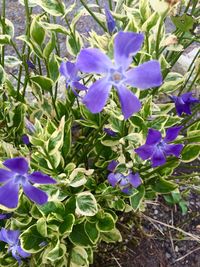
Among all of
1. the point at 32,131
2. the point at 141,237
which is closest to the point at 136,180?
the point at 32,131

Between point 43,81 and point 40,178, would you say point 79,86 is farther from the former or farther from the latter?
point 40,178

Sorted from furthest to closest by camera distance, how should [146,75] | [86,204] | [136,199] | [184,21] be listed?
[136,199] → [86,204] → [184,21] → [146,75]

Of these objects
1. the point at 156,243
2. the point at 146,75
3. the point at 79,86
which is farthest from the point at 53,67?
the point at 156,243

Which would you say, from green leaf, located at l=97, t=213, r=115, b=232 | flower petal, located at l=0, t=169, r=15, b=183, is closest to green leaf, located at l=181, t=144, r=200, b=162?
green leaf, located at l=97, t=213, r=115, b=232

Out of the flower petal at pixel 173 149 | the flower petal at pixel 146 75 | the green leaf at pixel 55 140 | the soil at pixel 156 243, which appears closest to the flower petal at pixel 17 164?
the green leaf at pixel 55 140

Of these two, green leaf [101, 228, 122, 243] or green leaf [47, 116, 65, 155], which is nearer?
green leaf [47, 116, 65, 155]

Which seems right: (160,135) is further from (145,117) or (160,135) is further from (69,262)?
(69,262)

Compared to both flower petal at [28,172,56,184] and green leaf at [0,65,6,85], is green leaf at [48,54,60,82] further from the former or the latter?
flower petal at [28,172,56,184]
